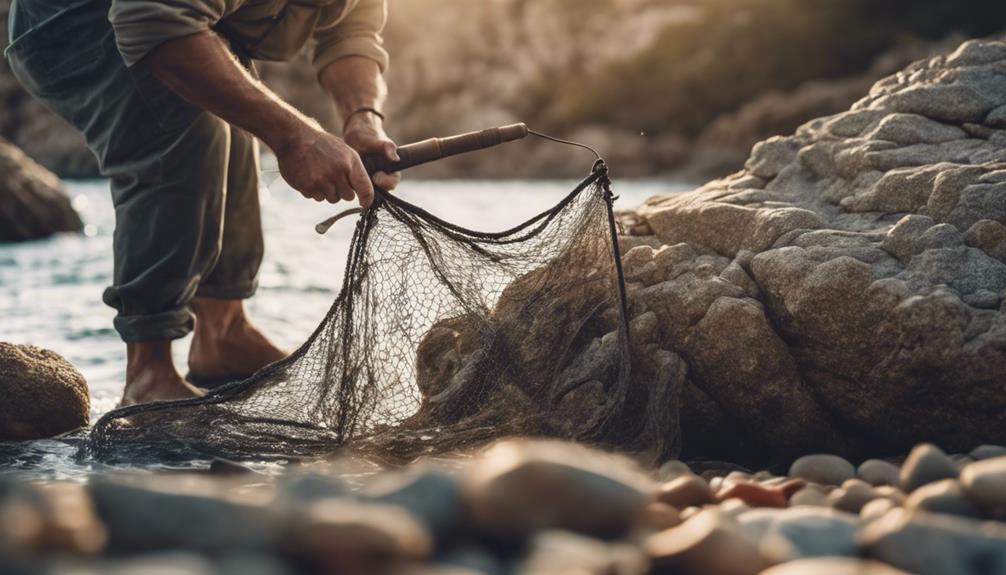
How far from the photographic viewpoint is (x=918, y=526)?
1915 millimetres

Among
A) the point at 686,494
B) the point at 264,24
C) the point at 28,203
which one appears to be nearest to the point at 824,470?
the point at 686,494

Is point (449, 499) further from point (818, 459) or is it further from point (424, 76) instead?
point (424, 76)

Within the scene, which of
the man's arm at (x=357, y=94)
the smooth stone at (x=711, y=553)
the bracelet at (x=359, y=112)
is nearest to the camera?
the smooth stone at (x=711, y=553)

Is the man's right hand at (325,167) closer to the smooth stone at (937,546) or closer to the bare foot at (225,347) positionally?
the bare foot at (225,347)

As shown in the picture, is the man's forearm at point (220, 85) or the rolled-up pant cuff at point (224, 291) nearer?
the man's forearm at point (220, 85)

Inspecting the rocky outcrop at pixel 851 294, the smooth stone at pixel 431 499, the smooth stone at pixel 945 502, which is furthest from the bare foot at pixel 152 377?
the smooth stone at pixel 945 502

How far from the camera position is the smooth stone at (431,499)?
189 cm

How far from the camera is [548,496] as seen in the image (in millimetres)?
1900

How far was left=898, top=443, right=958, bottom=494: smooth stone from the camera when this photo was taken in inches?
98.6

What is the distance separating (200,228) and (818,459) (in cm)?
260

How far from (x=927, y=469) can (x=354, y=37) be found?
3287mm

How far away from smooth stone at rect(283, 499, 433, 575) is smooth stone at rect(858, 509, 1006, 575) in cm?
91

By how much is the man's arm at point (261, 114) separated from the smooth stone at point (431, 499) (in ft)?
5.87

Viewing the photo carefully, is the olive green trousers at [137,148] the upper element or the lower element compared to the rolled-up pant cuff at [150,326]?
upper
